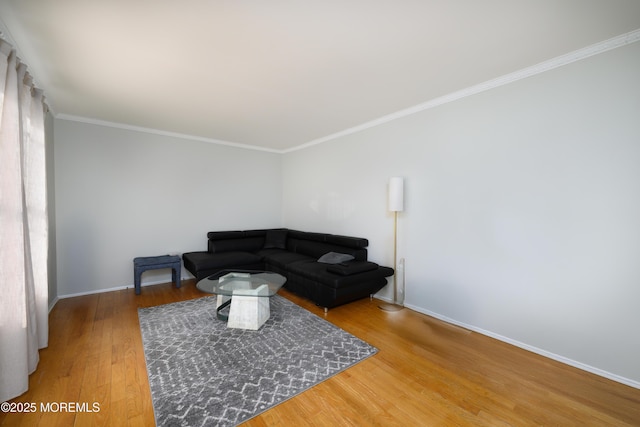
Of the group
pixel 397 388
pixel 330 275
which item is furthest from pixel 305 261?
pixel 397 388

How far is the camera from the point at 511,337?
2.63 meters

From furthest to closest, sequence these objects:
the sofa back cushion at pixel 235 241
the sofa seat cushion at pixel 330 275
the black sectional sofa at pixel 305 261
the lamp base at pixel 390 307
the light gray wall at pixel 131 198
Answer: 1. the sofa back cushion at pixel 235 241
2. the light gray wall at pixel 131 198
3. the lamp base at pixel 390 307
4. the black sectional sofa at pixel 305 261
5. the sofa seat cushion at pixel 330 275

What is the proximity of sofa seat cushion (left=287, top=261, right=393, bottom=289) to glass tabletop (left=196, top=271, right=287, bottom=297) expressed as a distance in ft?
1.13

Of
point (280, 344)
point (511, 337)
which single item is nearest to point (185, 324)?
point (280, 344)

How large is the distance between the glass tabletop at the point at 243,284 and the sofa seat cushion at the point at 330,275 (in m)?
0.35

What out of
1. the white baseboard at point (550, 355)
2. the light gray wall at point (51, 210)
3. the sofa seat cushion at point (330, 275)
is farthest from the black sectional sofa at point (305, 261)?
the light gray wall at point (51, 210)

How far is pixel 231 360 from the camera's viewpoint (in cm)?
228

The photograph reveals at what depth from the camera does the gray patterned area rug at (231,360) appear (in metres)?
1.75

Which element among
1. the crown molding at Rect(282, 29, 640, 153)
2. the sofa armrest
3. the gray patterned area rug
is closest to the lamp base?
the sofa armrest

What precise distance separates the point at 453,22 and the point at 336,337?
2.94m

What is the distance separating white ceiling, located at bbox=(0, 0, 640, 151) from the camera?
5.64 ft

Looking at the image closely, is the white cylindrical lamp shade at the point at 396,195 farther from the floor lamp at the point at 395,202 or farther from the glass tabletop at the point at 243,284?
the glass tabletop at the point at 243,284

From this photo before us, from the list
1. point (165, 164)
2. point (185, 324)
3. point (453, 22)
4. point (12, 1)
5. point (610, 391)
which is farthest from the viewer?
point (165, 164)

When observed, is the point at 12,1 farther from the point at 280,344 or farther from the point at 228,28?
the point at 280,344
